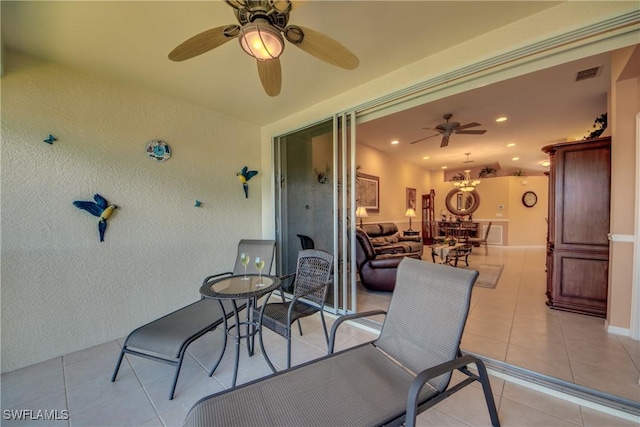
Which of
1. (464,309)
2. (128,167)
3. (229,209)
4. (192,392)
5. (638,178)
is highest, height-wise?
(128,167)

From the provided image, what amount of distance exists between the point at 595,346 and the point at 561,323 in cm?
55

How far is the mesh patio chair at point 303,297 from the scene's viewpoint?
207cm

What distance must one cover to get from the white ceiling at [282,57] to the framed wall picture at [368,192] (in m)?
2.32

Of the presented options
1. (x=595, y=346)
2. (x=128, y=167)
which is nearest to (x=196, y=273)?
(x=128, y=167)

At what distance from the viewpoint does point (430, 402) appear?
125 centimetres

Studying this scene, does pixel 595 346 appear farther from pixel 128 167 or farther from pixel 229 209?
pixel 128 167

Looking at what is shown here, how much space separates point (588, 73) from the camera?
298 cm

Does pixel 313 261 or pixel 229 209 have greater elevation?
pixel 229 209

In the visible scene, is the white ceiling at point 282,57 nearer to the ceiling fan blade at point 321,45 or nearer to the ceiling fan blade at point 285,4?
the ceiling fan blade at point 285,4

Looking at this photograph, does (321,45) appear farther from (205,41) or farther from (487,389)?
(487,389)

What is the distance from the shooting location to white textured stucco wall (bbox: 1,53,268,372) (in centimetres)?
220

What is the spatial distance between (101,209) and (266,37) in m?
2.42

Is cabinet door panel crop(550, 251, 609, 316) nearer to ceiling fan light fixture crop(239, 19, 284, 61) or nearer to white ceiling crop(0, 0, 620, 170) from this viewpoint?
white ceiling crop(0, 0, 620, 170)

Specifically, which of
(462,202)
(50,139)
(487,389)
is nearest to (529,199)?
(462,202)
